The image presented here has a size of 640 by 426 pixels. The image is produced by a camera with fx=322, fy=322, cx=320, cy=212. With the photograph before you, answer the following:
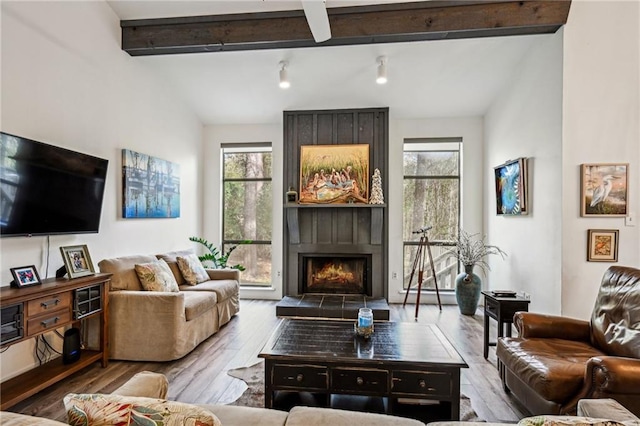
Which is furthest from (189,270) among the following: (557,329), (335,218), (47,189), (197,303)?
(557,329)

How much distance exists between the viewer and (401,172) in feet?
17.6

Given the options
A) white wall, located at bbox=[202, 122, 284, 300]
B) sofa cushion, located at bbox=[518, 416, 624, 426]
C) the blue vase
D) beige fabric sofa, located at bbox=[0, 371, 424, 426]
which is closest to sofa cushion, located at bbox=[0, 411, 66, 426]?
beige fabric sofa, located at bbox=[0, 371, 424, 426]

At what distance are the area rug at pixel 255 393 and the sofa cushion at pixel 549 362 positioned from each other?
1.39 ft

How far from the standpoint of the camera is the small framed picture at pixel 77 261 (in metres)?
2.78

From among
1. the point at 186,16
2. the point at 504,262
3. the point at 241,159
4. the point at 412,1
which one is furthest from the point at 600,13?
the point at 241,159

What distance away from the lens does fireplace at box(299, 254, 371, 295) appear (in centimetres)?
530

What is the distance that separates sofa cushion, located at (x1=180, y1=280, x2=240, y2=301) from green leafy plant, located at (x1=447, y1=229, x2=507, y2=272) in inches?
131

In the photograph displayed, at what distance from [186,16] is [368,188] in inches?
130

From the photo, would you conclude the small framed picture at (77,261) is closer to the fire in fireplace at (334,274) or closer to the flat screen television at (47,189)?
the flat screen television at (47,189)

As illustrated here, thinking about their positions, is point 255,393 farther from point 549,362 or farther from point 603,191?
point 603,191

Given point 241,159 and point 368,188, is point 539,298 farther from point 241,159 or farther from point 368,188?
point 241,159

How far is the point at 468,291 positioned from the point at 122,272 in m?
4.43

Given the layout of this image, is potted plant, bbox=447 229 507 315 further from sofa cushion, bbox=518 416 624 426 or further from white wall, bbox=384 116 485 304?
sofa cushion, bbox=518 416 624 426

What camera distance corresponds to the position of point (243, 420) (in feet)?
3.75
